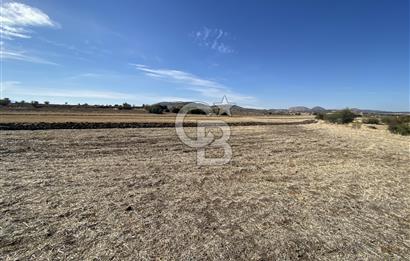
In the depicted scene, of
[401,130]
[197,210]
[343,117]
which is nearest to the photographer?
[197,210]

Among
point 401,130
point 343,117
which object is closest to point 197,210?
point 401,130

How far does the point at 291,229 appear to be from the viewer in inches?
180

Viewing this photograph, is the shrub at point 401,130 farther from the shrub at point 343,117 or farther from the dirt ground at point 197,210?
the shrub at point 343,117

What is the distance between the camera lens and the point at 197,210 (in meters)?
5.27

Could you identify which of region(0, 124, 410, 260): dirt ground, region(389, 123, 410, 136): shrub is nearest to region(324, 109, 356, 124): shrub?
region(389, 123, 410, 136): shrub

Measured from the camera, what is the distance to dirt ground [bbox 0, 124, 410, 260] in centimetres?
385

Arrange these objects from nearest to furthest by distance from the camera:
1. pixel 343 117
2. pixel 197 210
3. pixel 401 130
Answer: pixel 197 210
pixel 401 130
pixel 343 117

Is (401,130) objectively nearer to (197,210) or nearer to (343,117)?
(343,117)

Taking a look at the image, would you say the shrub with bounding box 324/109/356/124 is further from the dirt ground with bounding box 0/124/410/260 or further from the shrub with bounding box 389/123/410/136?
the dirt ground with bounding box 0/124/410/260

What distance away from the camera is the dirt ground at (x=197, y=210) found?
3.85m

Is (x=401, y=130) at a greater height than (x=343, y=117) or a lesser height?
lesser

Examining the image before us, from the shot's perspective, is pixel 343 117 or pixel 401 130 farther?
pixel 343 117

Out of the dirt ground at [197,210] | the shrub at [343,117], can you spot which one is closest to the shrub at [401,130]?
the dirt ground at [197,210]

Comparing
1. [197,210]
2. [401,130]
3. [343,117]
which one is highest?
[343,117]
